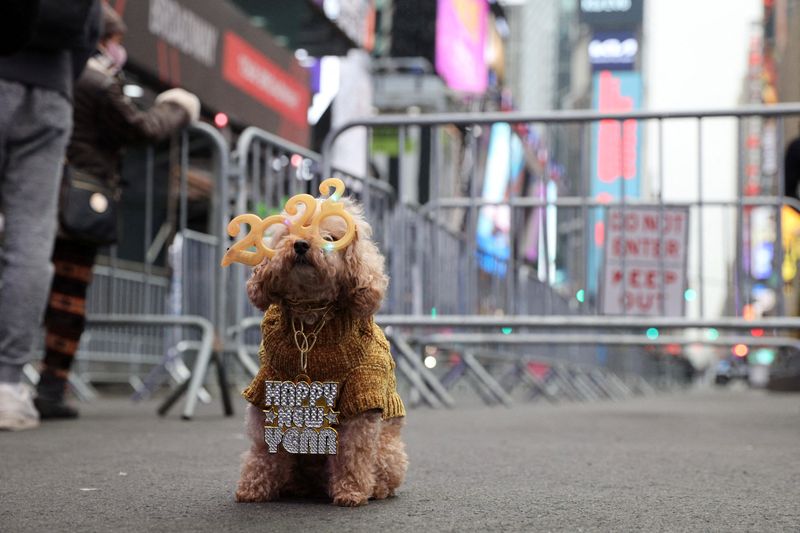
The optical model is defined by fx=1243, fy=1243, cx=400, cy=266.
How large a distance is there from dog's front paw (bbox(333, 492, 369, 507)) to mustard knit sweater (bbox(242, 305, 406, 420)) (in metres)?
0.19

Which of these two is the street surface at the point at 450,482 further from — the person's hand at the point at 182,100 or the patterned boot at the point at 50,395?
the person's hand at the point at 182,100

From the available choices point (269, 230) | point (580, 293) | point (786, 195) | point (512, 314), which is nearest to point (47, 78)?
point (269, 230)

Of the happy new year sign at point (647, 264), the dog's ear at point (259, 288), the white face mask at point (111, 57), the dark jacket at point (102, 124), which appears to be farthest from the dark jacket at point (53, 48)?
the happy new year sign at point (647, 264)

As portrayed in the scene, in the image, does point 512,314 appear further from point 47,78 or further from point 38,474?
point 38,474

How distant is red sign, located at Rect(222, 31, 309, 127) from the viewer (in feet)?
43.7

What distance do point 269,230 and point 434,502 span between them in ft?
2.72

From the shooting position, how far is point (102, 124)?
596cm

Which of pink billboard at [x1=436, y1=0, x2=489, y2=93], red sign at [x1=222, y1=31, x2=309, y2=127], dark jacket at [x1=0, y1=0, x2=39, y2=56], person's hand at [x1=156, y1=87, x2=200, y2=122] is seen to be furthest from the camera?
pink billboard at [x1=436, y1=0, x2=489, y2=93]

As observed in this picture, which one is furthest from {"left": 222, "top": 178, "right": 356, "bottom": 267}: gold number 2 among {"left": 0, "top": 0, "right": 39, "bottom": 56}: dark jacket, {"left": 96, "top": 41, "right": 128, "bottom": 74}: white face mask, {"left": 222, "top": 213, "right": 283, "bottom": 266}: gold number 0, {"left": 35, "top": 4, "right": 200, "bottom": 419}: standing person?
{"left": 96, "top": 41, "right": 128, "bottom": 74}: white face mask

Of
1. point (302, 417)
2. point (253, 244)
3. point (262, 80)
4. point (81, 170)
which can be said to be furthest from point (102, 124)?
point (262, 80)

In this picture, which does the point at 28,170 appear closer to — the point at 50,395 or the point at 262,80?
the point at 50,395

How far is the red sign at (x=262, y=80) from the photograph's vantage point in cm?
1330

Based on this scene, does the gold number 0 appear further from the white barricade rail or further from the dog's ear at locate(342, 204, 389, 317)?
the white barricade rail

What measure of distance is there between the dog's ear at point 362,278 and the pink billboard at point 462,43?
2393 centimetres
